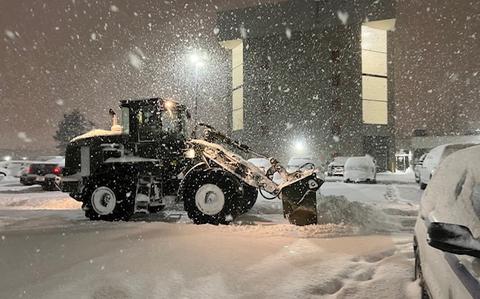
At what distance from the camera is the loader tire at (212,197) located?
379 inches

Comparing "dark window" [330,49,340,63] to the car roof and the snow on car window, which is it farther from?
the snow on car window

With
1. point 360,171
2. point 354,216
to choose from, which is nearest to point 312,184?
point 354,216

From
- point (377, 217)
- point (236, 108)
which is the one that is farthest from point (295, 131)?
point (377, 217)

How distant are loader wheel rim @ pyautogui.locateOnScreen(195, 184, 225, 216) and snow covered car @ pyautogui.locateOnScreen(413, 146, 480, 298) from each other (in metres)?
5.84

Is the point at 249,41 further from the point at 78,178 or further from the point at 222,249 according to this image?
the point at 222,249

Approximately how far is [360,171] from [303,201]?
52.7 feet

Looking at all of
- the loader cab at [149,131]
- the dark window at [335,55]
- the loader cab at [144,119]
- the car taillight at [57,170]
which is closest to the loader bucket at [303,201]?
the loader cab at [149,131]

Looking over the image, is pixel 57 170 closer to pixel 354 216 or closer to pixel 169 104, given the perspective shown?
pixel 169 104

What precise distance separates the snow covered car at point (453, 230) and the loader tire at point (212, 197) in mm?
5731

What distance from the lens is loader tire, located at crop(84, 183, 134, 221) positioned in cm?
1033

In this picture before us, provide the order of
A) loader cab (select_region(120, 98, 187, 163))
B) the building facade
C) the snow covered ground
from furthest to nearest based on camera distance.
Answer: the building facade < loader cab (select_region(120, 98, 187, 163)) < the snow covered ground

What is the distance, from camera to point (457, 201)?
306 centimetres

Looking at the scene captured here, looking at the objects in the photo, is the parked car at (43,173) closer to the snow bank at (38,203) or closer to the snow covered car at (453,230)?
the snow bank at (38,203)

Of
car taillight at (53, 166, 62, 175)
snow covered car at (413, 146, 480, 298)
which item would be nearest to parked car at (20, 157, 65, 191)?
car taillight at (53, 166, 62, 175)
